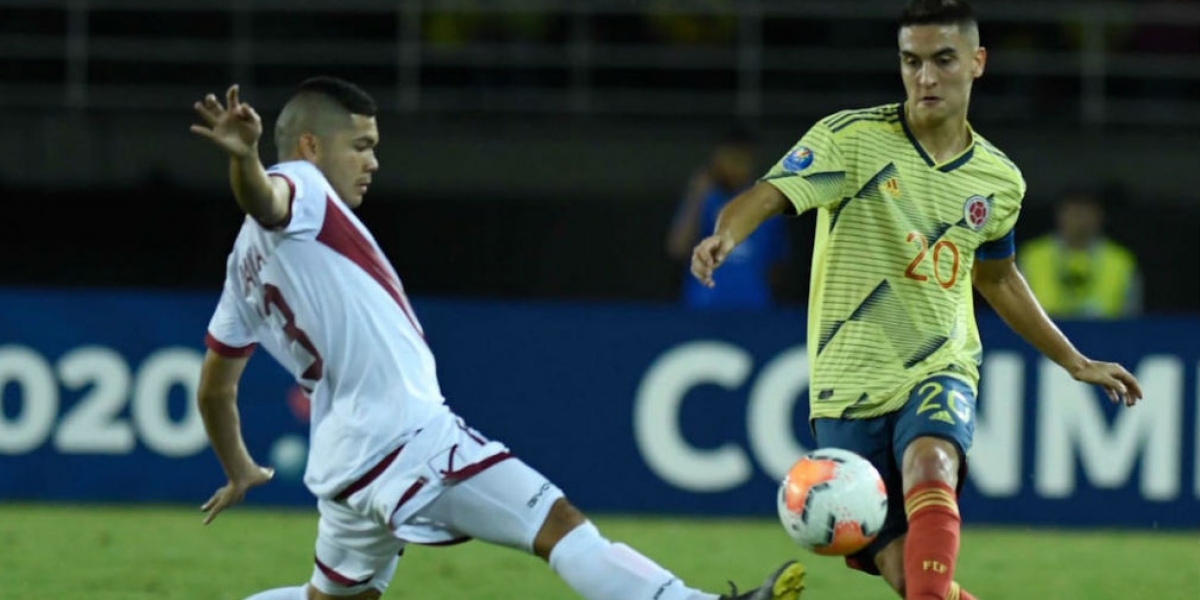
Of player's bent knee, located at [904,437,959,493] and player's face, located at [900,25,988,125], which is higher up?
player's face, located at [900,25,988,125]

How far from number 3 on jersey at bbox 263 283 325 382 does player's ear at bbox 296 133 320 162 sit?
1.29 feet

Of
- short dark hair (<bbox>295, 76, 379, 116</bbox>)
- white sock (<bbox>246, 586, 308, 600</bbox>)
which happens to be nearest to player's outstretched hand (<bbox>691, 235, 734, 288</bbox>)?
short dark hair (<bbox>295, 76, 379, 116</bbox>)

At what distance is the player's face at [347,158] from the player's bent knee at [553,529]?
99 centimetres

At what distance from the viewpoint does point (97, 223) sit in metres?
14.6

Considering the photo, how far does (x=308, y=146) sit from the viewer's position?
5660 mm

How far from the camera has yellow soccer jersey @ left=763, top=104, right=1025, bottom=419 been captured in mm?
6176

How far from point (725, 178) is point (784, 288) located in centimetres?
222

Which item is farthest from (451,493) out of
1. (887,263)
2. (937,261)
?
(937,261)

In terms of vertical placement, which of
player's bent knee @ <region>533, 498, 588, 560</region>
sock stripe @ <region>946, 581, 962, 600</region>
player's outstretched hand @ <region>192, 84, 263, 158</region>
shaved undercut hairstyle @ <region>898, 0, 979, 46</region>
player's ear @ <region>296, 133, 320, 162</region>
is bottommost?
sock stripe @ <region>946, 581, 962, 600</region>

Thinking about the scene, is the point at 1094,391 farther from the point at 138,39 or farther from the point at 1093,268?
the point at 138,39

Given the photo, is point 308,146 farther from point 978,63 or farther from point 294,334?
point 978,63

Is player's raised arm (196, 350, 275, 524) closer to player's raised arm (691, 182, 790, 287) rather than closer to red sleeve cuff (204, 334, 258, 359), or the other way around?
red sleeve cuff (204, 334, 258, 359)

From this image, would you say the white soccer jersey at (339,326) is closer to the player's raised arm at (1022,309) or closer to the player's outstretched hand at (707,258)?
the player's outstretched hand at (707,258)

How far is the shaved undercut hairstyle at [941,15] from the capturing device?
20.4 feet
